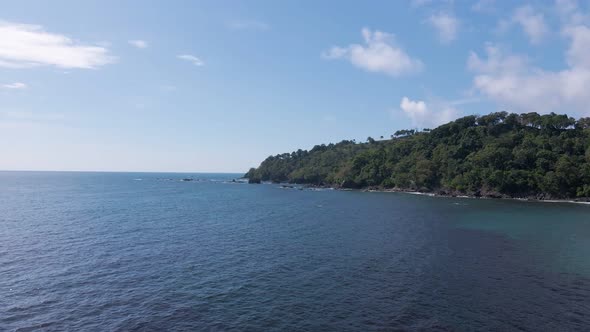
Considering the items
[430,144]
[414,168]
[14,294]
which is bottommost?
[14,294]

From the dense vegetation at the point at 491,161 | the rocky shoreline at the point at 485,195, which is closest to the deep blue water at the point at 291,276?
the rocky shoreline at the point at 485,195

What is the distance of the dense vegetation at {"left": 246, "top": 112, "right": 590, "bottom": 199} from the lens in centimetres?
12694

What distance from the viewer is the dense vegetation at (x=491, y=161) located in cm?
12694

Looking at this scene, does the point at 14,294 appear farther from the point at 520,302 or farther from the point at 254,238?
the point at 520,302

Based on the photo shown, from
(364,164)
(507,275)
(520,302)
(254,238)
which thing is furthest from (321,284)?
(364,164)

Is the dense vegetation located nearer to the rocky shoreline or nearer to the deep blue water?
the rocky shoreline

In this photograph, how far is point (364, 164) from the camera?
645 ft

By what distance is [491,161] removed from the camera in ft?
473

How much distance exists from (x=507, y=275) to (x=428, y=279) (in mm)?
8541

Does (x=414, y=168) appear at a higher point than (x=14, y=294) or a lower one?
higher

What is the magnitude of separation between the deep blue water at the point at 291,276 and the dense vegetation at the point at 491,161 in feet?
211

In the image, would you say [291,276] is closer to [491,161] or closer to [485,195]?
[485,195]

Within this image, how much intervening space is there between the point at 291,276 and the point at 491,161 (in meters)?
130

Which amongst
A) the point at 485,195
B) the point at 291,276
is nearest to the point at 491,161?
the point at 485,195
